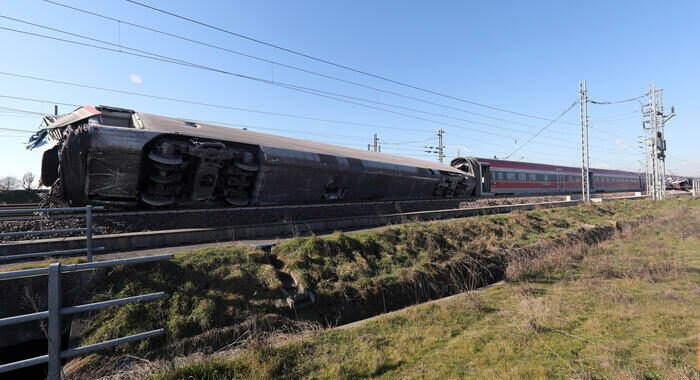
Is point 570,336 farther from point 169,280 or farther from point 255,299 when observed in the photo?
point 169,280

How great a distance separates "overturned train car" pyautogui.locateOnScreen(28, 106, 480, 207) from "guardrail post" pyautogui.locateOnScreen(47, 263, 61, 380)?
7.00 m

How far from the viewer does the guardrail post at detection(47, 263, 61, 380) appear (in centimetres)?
229

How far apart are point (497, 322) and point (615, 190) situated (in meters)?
46.8

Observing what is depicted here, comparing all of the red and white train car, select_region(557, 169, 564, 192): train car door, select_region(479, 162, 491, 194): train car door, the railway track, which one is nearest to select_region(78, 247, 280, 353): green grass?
the railway track

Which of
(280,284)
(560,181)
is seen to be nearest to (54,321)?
(280,284)

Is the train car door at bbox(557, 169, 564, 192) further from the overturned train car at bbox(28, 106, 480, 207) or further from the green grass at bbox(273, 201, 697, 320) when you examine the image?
the overturned train car at bbox(28, 106, 480, 207)

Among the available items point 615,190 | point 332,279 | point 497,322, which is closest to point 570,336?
point 497,322

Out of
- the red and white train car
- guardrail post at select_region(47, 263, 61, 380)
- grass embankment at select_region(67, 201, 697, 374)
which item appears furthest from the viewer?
the red and white train car

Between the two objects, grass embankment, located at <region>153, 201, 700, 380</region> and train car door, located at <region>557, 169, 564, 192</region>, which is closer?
grass embankment, located at <region>153, 201, 700, 380</region>

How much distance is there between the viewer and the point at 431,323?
18.2 ft

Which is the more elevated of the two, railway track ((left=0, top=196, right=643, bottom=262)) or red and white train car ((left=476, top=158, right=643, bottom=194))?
red and white train car ((left=476, top=158, right=643, bottom=194))

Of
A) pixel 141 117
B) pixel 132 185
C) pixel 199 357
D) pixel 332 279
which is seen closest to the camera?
pixel 199 357

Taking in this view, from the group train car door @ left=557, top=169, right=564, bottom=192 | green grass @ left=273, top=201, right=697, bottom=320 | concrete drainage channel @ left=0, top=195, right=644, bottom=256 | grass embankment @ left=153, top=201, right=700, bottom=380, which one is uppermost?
train car door @ left=557, top=169, right=564, bottom=192

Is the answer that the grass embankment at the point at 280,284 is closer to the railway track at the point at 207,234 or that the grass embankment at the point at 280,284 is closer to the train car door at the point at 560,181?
the railway track at the point at 207,234
